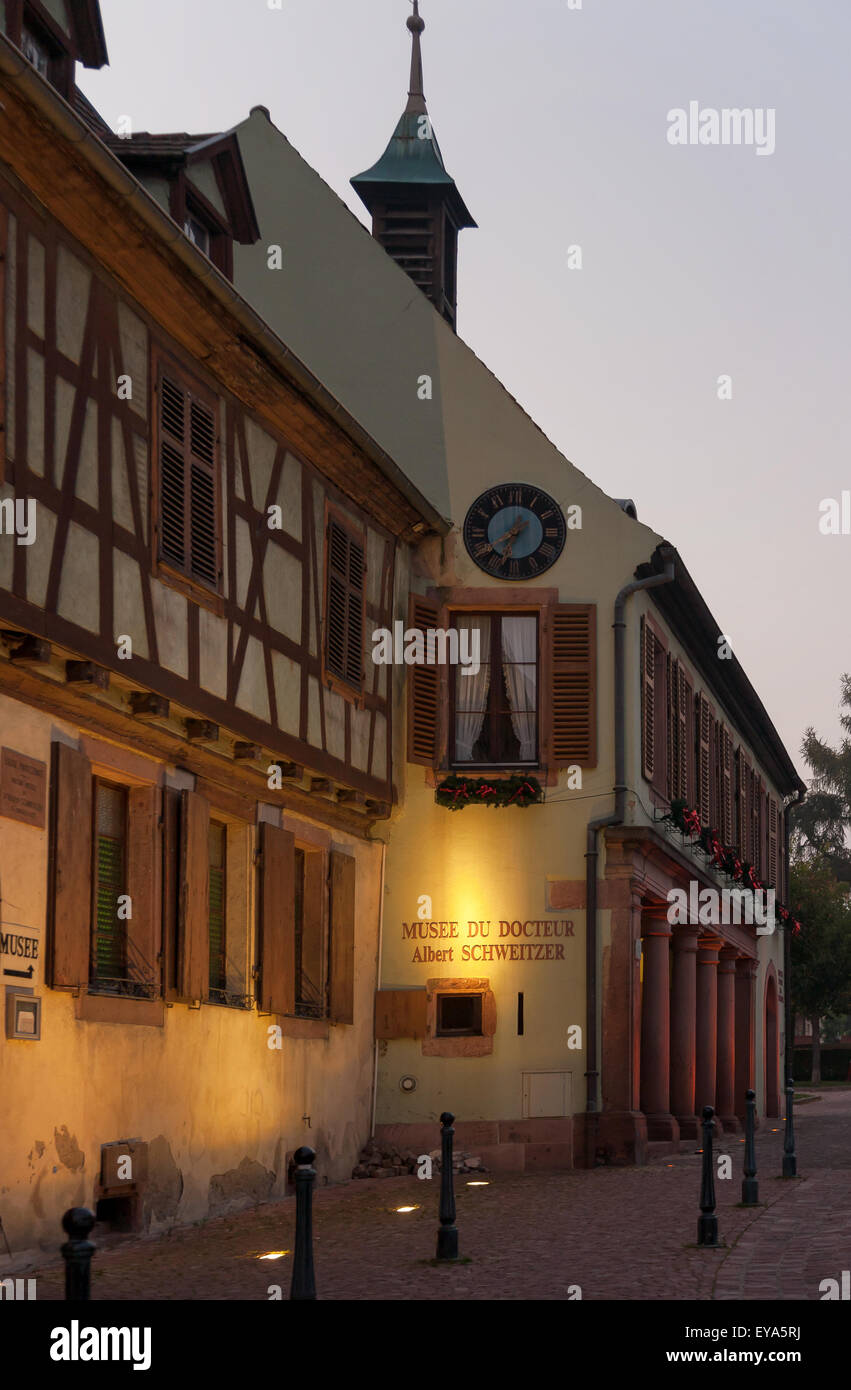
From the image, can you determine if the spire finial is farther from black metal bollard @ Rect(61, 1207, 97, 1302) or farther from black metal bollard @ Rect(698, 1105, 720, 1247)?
black metal bollard @ Rect(61, 1207, 97, 1302)

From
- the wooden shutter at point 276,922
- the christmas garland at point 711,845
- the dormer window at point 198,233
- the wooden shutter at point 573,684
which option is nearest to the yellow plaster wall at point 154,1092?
the wooden shutter at point 276,922

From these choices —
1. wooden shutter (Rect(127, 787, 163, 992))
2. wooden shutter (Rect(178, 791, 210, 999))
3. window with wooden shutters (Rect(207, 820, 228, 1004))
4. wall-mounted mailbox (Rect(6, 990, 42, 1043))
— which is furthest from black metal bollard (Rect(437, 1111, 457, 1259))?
window with wooden shutters (Rect(207, 820, 228, 1004))

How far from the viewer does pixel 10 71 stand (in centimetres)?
1159

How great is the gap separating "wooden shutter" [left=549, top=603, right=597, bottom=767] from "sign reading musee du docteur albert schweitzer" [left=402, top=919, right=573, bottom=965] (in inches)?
72.1

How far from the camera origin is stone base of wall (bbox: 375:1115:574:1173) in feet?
68.9

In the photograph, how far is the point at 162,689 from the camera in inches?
572

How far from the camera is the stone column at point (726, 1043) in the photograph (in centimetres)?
3011

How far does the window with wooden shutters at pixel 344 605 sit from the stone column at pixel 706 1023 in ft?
33.1

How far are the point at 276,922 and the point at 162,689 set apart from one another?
3.71m

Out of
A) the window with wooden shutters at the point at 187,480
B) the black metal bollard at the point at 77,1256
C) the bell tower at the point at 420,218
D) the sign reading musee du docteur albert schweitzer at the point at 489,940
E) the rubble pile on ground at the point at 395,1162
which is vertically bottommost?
the rubble pile on ground at the point at 395,1162

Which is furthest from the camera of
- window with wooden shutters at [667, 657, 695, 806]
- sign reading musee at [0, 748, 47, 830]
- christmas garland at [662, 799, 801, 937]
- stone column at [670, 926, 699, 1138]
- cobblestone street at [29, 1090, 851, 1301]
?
stone column at [670, 926, 699, 1138]

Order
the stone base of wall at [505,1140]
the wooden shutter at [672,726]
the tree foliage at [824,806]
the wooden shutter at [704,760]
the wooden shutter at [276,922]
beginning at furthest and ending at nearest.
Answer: the tree foliage at [824,806]
the wooden shutter at [704,760]
the wooden shutter at [672,726]
the stone base of wall at [505,1140]
the wooden shutter at [276,922]

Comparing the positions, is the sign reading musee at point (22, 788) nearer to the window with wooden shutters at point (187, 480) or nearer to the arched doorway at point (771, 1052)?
the window with wooden shutters at point (187, 480)

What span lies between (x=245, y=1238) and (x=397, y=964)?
7.60 meters
